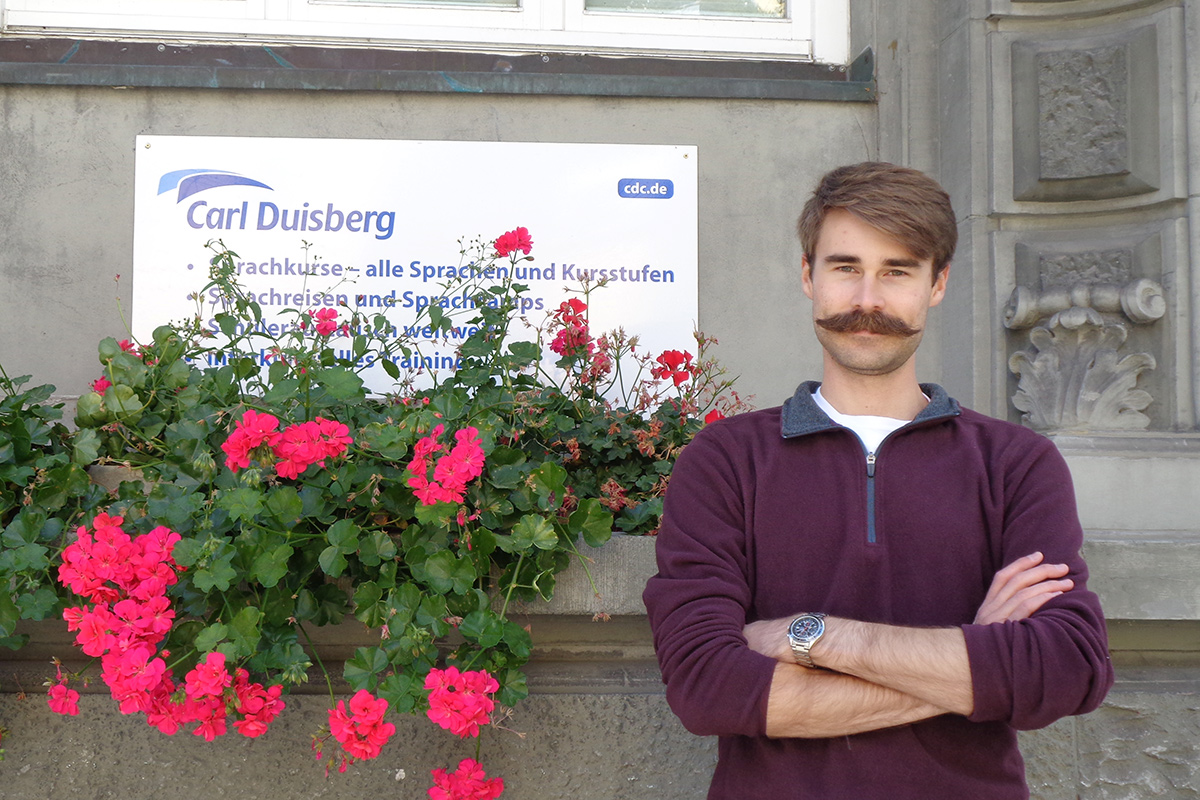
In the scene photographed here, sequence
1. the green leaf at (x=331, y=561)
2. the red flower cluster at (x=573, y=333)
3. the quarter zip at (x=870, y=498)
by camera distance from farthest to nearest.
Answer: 1. the red flower cluster at (x=573, y=333)
2. the green leaf at (x=331, y=561)
3. the quarter zip at (x=870, y=498)

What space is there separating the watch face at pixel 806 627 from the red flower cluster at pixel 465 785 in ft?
2.42

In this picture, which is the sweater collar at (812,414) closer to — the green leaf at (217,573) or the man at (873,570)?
the man at (873,570)

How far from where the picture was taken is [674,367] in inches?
105

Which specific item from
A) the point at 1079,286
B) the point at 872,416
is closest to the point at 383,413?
the point at 872,416

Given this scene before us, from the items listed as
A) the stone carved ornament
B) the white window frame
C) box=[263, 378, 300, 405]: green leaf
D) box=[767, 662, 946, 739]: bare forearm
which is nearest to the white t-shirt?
box=[767, 662, 946, 739]: bare forearm

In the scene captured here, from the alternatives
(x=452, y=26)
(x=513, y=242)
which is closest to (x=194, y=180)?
(x=452, y=26)

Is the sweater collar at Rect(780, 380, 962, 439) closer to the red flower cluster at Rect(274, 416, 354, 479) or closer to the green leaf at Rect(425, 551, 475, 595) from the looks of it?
the green leaf at Rect(425, 551, 475, 595)

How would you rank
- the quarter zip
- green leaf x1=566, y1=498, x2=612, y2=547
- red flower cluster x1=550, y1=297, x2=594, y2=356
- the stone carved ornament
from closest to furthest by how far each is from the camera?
the quarter zip → green leaf x1=566, y1=498, x2=612, y2=547 → red flower cluster x1=550, y1=297, x2=594, y2=356 → the stone carved ornament

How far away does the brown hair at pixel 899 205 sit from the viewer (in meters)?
1.89

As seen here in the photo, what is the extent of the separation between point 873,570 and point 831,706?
0.83ft

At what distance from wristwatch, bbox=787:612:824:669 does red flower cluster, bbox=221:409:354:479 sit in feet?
2.95

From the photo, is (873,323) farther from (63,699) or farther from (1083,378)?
(63,699)

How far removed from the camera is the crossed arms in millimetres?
1541

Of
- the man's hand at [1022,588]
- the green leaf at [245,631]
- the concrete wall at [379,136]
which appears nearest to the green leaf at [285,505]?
the green leaf at [245,631]
